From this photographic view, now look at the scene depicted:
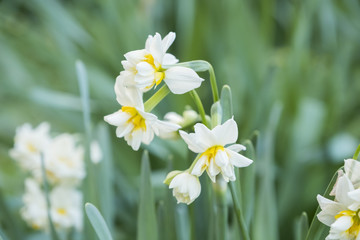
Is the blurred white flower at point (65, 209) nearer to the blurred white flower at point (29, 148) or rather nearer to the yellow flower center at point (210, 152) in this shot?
the blurred white flower at point (29, 148)

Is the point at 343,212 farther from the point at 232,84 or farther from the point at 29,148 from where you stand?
the point at 232,84

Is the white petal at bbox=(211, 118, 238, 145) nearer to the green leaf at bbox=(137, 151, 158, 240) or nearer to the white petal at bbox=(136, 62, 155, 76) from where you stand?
the white petal at bbox=(136, 62, 155, 76)

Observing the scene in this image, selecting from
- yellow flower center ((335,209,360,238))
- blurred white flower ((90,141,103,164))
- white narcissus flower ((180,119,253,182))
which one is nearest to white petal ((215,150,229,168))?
white narcissus flower ((180,119,253,182))

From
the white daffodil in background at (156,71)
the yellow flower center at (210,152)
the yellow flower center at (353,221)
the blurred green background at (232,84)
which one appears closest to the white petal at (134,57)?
the white daffodil in background at (156,71)

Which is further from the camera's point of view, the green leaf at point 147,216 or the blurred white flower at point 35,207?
the blurred white flower at point 35,207

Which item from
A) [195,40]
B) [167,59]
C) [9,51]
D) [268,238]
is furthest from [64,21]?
[167,59]

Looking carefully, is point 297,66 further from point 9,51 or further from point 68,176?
point 9,51
